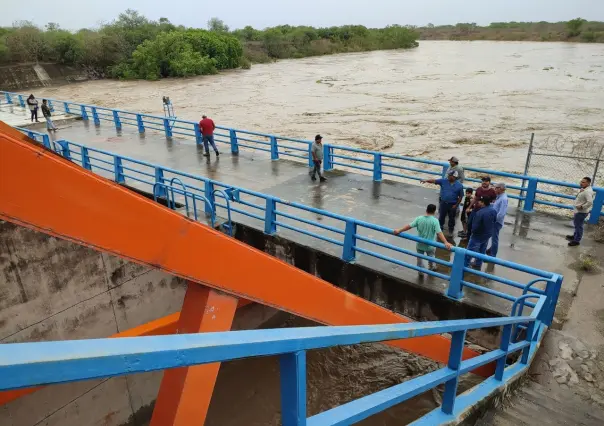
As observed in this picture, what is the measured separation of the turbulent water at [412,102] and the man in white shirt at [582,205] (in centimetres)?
1253

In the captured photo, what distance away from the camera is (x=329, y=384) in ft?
27.5

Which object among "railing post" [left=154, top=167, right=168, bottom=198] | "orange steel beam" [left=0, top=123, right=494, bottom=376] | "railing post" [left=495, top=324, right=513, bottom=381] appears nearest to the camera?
"orange steel beam" [left=0, top=123, right=494, bottom=376]

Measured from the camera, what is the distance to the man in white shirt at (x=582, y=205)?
771 centimetres

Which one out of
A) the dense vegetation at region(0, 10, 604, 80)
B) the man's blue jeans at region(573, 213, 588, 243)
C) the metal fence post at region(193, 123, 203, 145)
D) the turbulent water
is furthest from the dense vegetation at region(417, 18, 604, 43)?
the man's blue jeans at region(573, 213, 588, 243)

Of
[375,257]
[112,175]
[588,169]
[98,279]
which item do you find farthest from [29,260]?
[588,169]

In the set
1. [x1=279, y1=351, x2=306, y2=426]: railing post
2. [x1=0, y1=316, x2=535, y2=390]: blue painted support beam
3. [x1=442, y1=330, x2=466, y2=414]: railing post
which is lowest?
[x1=442, y1=330, x2=466, y2=414]: railing post

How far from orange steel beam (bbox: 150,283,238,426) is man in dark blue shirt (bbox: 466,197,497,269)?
447 centimetres

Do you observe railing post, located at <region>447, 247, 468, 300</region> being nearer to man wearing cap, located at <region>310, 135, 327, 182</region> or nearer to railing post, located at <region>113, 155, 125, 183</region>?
man wearing cap, located at <region>310, 135, 327, 182</region>

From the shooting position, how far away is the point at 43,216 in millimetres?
2545

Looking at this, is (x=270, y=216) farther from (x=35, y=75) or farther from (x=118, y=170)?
(x=35, y=75)

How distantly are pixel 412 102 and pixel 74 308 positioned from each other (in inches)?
1245

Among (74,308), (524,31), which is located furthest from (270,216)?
(524,31)

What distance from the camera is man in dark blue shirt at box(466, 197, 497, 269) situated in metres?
6.71

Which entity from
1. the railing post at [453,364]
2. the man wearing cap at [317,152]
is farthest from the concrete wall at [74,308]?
the railing post at [453,364]
